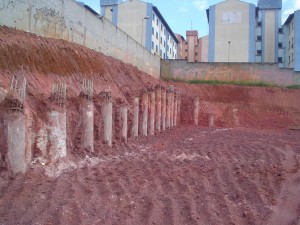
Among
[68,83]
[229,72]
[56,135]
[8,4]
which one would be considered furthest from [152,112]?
[229,72]

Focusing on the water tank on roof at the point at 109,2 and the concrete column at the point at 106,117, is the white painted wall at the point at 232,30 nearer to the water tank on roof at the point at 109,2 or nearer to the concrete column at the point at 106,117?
the water tank on roof at the point at 109,2

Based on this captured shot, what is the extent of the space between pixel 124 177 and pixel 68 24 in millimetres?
10977

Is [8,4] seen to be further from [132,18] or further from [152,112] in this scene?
[132,18]

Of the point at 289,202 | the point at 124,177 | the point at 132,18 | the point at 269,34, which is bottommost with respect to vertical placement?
the point at 289,202

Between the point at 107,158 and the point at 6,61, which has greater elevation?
the point at 6,61

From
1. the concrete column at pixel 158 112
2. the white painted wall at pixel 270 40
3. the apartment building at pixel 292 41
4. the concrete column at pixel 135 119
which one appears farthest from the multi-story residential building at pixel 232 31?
the concrete column at pixel 135 119

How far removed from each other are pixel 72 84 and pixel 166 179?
6803 millimetres

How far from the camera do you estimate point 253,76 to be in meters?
32.9

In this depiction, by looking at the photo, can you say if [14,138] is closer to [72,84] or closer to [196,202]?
[196,202]

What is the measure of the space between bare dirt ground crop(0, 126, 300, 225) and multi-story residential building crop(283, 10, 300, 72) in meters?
38.2

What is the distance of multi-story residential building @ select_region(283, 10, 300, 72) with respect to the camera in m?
44.8

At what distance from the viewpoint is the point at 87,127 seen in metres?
9.88

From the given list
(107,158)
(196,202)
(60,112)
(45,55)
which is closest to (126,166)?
(107,158)

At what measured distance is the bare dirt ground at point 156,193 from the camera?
5.46 m
